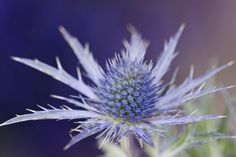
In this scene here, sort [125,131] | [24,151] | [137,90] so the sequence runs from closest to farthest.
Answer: [125,131] < [137,90] < [24,151]

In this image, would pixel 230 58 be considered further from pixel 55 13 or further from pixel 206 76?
pixel 206 76

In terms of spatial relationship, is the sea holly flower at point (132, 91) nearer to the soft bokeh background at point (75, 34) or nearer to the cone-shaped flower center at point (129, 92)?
the cone-shaped flower center at point (129, 92)

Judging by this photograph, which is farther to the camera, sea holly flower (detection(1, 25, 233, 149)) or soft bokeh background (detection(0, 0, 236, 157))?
soft bokeh background (detection(0, 0, 236, 157))

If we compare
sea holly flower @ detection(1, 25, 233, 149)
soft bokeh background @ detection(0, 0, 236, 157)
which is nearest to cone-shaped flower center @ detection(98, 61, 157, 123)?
sea holly flower @ detection(1, 25, 233, 149)

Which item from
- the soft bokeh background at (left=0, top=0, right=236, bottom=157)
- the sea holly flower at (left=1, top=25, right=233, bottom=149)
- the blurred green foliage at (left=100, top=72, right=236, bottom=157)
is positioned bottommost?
the blurred green foliage at (left=100, top=72, right=236, bottom=157)

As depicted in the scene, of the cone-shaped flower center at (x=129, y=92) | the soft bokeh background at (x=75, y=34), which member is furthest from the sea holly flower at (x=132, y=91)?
the soft bokeh background at (x=75, y=34)

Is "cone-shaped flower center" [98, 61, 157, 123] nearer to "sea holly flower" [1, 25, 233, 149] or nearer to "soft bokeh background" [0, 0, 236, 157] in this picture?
"sea holly flower" [1, 25, 233, 149]

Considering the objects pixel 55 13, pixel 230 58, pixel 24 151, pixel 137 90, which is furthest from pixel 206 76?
pixel 55 13
